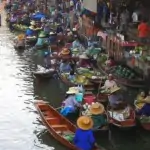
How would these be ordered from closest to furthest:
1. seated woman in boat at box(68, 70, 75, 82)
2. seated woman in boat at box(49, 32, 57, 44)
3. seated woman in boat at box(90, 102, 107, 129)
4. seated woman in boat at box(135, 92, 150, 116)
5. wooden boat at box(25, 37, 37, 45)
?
seated woman in boat at box(90, 102, 107, 129) < seated woman in boat at box(135, 92, 150, 116) < seated woman in boat at box(68, 70, 75, 82) < seated woman in boat at box(49, 32, 57, 44) < wooden boat at box(25, 37, 37, 45)

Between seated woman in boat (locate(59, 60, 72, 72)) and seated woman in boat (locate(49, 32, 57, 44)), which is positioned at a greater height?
seated woman in boat (locate(49, 32, 57, 44))

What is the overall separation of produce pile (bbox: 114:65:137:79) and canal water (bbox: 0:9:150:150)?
8.21ft

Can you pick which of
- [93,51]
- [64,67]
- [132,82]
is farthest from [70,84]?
[93,51]

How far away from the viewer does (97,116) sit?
16094mm

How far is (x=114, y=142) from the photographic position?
16.0m

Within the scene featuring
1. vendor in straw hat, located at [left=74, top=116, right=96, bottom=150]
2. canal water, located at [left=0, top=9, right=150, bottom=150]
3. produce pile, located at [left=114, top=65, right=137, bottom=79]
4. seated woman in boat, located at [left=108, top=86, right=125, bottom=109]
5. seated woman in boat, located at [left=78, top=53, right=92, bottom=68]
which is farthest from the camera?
seated woman in boat, located at [left=78, top=53, right=92, bottom=68]

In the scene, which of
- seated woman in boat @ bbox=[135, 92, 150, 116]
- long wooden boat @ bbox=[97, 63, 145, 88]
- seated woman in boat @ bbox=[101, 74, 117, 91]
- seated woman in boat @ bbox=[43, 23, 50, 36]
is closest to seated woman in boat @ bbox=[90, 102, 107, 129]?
seated woman in boat @ bbox=[135, 92, 150, 116]

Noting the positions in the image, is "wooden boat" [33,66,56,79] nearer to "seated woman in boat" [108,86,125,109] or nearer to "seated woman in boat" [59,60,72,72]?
"seated woman in boat" [59,60,72,72]

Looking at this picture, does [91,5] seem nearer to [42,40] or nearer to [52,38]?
[52,38]

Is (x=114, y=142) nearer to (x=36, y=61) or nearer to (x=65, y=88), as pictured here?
(x=65, y=88)

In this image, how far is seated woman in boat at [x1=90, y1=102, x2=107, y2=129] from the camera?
16.0 m

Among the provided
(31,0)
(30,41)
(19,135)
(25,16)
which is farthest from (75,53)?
(31,0)

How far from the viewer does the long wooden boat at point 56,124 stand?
599 inches

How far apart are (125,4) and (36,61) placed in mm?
6165
